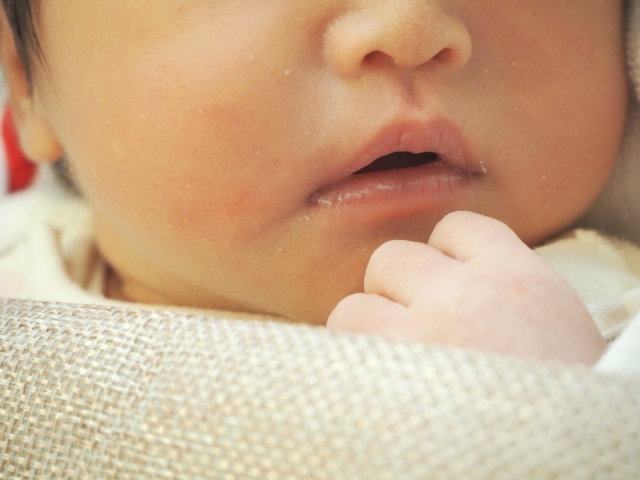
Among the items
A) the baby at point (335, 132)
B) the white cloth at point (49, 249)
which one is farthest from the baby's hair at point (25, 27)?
the white cloth at point (49, 249)

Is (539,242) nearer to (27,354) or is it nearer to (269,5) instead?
(269,5)

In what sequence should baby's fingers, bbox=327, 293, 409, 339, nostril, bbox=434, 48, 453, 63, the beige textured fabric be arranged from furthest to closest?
nostril, bbox=434, 48, 453, 63 → baby's fingers, bbox=327, 293, 409, 339 → the beige textured fabric

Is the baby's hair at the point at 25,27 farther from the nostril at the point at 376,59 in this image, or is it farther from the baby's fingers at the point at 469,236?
the baby's fingers at the point at 469,236

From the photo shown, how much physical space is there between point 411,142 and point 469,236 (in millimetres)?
131

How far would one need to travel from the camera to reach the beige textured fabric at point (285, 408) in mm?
333

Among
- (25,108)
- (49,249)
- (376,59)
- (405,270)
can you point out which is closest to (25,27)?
(25,108)

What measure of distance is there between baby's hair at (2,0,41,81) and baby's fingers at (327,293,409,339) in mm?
457

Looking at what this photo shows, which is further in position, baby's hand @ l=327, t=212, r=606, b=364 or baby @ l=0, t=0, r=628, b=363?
baby @ l=0, t=0, r=628, b=363

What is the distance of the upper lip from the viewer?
564mm

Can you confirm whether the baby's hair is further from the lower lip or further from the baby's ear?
the lower lip

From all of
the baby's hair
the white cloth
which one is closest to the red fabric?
the white cloth

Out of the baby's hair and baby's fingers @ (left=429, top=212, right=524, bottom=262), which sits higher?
baby's fingers @ (left=429, top=212, right=524, bottom=262)

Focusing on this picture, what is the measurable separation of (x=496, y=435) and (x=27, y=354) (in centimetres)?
30

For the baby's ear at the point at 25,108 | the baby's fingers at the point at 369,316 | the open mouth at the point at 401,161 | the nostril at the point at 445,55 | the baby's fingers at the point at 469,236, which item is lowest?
the baby's ear at the point at 25,108
